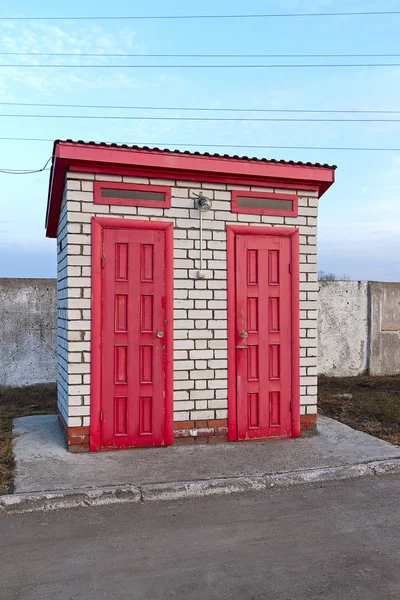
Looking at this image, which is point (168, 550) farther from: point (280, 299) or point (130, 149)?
point (130, 149)

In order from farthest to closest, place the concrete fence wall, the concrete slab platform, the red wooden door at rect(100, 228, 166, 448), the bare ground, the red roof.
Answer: the concrete fence wall < the bare ground < the red wooden door at rect(100, 228, 166, 448) < the red roof < the concrete slab platform

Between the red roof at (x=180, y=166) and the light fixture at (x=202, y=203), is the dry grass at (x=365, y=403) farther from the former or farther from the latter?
the light fixture at (x=202, y=203)

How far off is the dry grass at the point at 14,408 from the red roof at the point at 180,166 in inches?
121

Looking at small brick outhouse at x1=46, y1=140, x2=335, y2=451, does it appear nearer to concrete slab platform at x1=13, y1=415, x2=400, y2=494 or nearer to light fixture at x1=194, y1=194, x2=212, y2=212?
light fixture at x1=194, y1=194, x2=212, y2=212

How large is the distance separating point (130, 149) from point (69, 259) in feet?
4.55

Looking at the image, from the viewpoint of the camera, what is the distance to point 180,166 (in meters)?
6.20

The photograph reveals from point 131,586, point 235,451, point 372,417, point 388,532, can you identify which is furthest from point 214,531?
point 372,417

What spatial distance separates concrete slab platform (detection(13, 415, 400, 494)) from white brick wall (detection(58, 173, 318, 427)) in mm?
442

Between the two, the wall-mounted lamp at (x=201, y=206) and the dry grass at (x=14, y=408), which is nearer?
the dry grass at (x=14, y=408)

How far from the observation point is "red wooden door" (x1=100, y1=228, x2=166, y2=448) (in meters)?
6.09

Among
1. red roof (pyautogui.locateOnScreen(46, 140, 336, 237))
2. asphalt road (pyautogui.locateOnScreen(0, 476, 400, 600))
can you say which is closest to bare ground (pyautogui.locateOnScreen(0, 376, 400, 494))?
asphalt road (pyautogui.locateOnScreen(0, 476, 400, 600))

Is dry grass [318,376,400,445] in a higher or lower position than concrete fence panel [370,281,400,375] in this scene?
lower

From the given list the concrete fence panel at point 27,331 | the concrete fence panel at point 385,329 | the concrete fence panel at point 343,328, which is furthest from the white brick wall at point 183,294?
the concrete fence panel at point 385,329

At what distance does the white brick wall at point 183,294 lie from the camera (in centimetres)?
599
